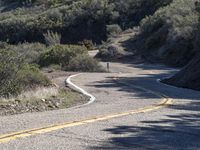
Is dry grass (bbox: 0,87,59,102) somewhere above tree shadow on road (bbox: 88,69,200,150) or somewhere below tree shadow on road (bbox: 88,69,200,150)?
below

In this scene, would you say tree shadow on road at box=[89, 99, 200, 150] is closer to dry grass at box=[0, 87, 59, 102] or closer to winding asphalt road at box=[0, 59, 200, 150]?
winding asphalt road at box=[0, 59, 200, 150]

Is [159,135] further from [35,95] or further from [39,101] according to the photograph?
[35,95]

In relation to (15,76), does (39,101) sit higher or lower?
lower

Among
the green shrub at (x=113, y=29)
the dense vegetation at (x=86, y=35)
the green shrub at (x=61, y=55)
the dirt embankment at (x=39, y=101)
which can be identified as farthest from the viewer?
the green shrub at (x=113, y=29)

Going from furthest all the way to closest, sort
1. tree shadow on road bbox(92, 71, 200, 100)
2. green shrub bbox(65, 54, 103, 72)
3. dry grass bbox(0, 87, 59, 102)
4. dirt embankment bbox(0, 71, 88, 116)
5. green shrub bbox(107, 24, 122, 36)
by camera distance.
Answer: green shrub bbox(107, 24, 122, 36) → green shrub bbox(65, 54, 103, 72) → tree shadow on road bbox(92, 71, 200, 100) → dry grass bbox(0, 87, 59, 102) → dirt embankment bbox(0, 71, 88, 116)

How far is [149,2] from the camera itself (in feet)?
277

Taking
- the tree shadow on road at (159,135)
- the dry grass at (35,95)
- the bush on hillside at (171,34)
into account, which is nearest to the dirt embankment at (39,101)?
the dry grass at (35,95)

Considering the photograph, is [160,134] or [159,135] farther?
[160,134]

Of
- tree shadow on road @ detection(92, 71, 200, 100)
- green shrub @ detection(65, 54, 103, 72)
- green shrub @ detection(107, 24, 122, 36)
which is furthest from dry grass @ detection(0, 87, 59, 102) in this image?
green shrub @ detection(107, 24, 122, 36)

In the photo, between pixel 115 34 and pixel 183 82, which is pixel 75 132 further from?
pixel 115 34

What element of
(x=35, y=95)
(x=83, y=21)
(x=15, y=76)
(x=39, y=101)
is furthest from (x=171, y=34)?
(x=39, y=101)

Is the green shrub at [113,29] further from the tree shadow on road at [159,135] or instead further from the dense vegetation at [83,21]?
the tree shadow on road at [159,135]

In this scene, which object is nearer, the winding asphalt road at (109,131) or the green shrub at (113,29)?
the winding asphalt road at (109,131)

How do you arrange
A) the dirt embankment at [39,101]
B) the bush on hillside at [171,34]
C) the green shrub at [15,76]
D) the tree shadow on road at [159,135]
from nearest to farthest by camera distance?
the tree shadow on road at [159,135] < the dirt embankment at [39,101] < the green shrub at [15,76] < the bush on hillside at [171,34]
